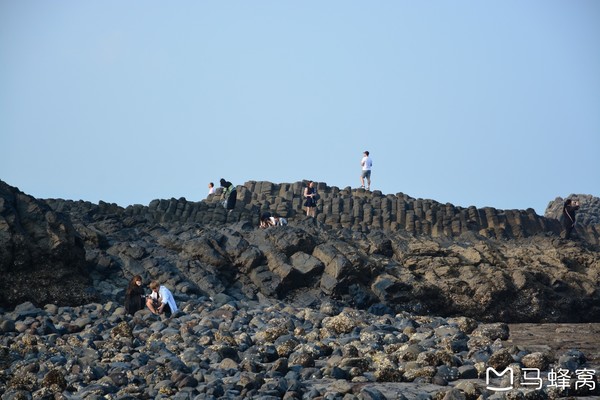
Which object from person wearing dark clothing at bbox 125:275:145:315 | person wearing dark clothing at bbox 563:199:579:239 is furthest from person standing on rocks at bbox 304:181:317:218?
person wearing dark clothing at bbox 125:275:145:315

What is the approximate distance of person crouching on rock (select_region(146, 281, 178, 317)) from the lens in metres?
18.5

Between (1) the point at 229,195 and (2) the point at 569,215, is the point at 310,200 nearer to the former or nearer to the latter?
(1) the point at 229,195

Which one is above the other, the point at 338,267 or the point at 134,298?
the point at 338,267

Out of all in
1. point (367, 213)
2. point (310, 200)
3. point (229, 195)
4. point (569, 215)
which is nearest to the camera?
point (229, 195)

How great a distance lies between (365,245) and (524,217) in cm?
1161

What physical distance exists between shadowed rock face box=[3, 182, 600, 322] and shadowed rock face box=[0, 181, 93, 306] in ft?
2.44

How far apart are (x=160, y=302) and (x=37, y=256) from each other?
10.5 ft

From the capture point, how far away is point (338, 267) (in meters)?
23.2

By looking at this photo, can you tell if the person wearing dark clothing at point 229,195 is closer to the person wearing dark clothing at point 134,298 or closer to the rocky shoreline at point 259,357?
the person wearing dark clothing at point 134,298

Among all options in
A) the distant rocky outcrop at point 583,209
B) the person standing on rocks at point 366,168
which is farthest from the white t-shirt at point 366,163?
the distant rocky outcrop at point 583,209

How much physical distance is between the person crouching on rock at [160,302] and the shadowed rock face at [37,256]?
2.02m

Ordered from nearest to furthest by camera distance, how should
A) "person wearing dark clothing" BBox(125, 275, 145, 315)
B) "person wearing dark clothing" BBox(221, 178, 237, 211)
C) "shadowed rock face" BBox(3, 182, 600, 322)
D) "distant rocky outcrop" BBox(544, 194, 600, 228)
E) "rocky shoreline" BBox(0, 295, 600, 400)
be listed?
"rocky shoreline" BBox(0, 295, 600, 400), "person wearing dark clothing" BBox(125, 275, 145, 315), "shadowed rock face" BBox(3, 182, 600, 322), "person wearing dark clothing" BBox(221, 178, 237, 211), "distant rocky outcrop" BBox(544, 194, 600, 228)

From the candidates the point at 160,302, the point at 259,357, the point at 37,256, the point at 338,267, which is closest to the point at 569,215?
the point at 338,267

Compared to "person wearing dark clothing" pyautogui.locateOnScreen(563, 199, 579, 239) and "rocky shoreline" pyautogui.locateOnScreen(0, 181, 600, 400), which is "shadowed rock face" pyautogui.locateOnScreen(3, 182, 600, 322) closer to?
"rocky shoreline" pyautogui.locateOnScreen(0, 181, 600, 400)
